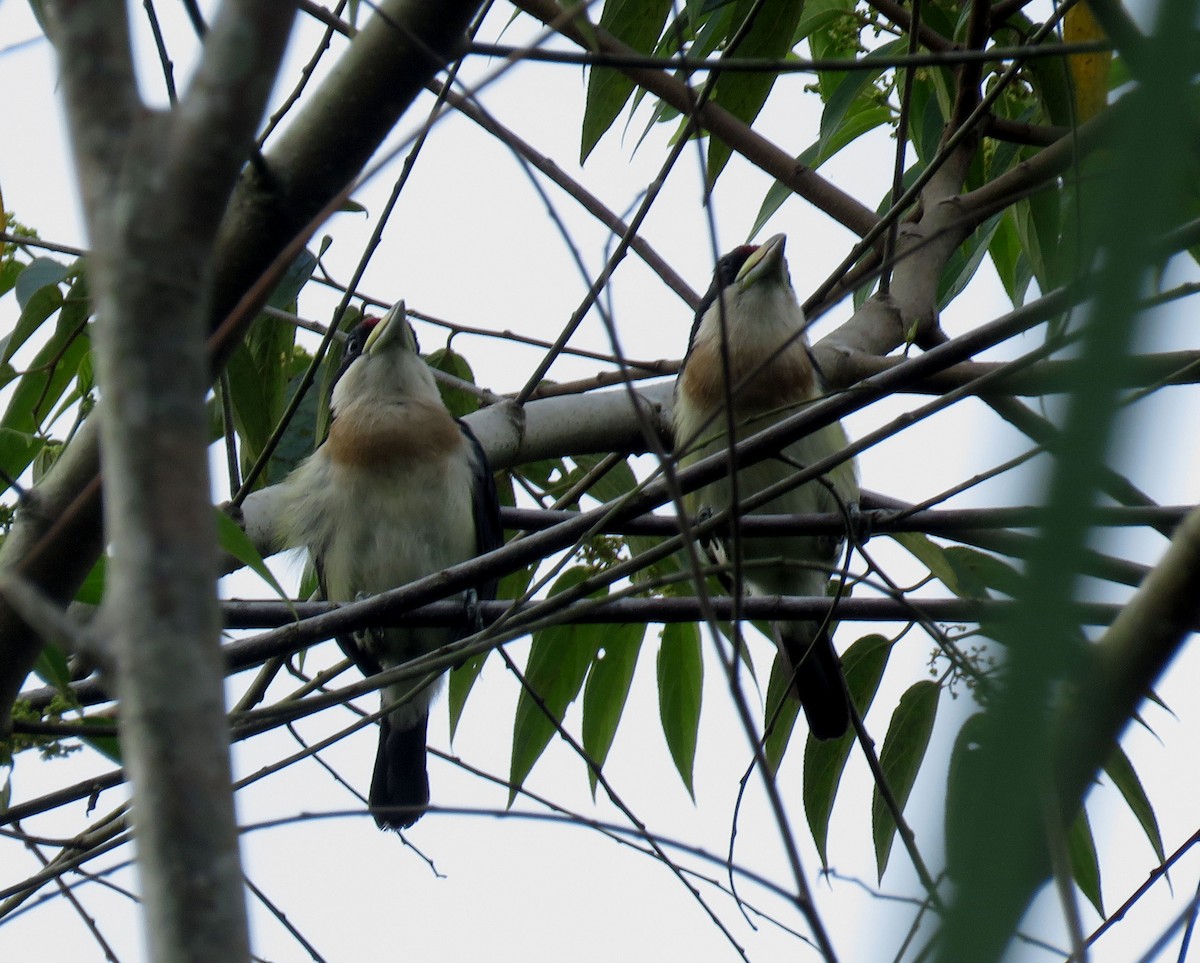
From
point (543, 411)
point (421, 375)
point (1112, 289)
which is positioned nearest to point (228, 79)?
point (1112, 289)

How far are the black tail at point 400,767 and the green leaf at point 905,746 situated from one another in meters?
2.19

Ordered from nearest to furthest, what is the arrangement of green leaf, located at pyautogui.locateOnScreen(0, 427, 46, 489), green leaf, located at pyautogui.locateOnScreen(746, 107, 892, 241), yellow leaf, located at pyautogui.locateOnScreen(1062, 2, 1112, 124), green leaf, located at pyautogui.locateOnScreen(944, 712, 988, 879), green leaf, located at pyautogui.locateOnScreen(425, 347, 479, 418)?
1. green leaf, located at pyautogui.locateOnScreen(944, 712, 988, 879)
2. yellow leaf, located at pyautogui.locateOnScreen(1062, 2, 1112, 124)
3. green leaf, located at pyautogui.locateOnScreen(0, 427, 46, 489)
4. green leaf, located at pyautogui.locateOnScreen(746, 107, 892, 241)
5. green leaf, located at pyautogui.locateOnScreen(425, 347, 479, 418)

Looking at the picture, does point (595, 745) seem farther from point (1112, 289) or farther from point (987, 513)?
point (1112, 289)

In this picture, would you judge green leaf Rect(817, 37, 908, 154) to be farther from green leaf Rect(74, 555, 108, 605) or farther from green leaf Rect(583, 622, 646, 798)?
green leaf Rect(74, 555, 108, 605)

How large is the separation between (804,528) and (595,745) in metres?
1.19

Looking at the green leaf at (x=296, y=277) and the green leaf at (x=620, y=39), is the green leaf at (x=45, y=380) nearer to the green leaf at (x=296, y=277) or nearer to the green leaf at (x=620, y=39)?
the green leaf at (x=296, y=277)

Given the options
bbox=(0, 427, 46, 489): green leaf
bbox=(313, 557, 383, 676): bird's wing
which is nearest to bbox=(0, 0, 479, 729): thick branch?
bbox=(0, 427, 46, 489): green leaf

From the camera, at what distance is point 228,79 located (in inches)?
37.7

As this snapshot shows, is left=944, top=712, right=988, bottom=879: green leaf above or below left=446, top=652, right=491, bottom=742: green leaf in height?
below

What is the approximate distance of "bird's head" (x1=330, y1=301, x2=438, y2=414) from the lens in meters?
4.83

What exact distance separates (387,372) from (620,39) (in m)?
1.91

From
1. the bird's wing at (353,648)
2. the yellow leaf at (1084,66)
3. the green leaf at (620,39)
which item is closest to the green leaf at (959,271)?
the yellow leaf at (1084,66)

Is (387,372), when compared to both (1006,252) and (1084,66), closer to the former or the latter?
(1006,252)

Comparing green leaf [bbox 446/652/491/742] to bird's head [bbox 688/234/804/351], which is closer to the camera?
green leaf [bbox 446/652/491/742]
